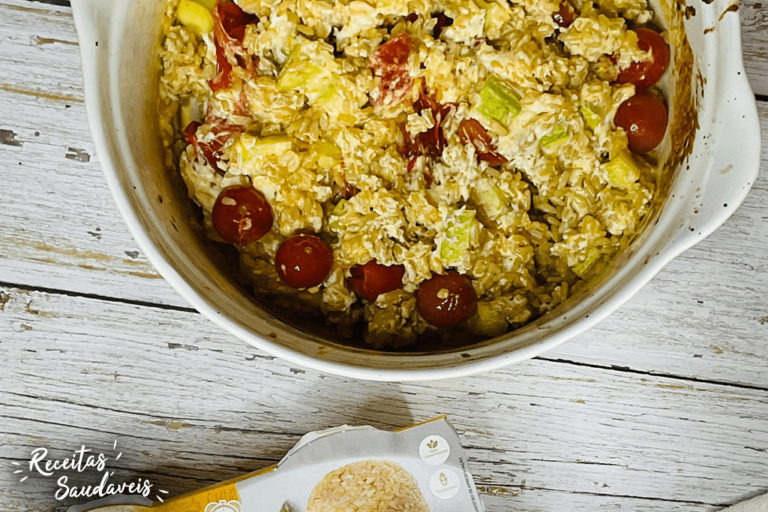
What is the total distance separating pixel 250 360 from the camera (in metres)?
1.35

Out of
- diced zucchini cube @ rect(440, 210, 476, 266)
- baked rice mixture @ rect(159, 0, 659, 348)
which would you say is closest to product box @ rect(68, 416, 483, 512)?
baked rice mixture @ rect(159, 0, 659, 348)

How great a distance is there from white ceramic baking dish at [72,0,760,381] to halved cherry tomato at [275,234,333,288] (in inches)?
3.2

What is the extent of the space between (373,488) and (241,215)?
2.01 ft

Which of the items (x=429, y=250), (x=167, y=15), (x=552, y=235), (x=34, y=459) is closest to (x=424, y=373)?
(x=429, y=250)

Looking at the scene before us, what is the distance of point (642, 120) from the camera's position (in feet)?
3.71

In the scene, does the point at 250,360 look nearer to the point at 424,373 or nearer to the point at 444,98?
the point at 424,373

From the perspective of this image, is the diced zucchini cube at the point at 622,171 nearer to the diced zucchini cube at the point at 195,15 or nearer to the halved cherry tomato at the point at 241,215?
the halved cherry tomato at the point at 241,215

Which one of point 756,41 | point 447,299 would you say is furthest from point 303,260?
point 756,41

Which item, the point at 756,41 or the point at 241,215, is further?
the point at 756,41

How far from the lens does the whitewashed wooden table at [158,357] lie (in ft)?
4.42

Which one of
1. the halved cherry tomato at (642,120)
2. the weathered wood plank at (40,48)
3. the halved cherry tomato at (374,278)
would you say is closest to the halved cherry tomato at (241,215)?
the halved cherry tomato at (374,278)

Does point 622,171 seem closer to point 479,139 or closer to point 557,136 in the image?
point 557,136

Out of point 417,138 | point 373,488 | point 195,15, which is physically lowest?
point 373,488

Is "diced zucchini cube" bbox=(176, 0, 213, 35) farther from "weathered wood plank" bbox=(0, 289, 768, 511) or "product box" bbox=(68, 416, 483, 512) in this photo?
"product box" bbox=(68, 416, 483, 512)
